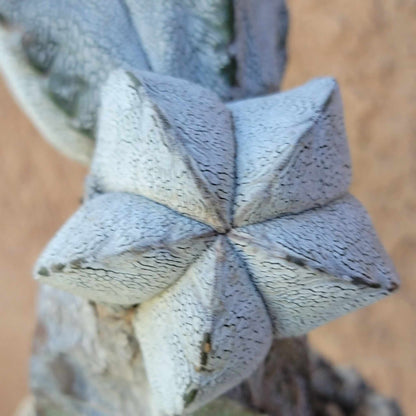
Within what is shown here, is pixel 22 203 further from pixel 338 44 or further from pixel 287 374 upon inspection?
pixel 287 374

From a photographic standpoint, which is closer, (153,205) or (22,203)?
(153,205)

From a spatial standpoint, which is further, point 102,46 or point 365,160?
point 365,160

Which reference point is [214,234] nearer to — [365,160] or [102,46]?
[102,46]

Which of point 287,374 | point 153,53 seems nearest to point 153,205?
point 153,53

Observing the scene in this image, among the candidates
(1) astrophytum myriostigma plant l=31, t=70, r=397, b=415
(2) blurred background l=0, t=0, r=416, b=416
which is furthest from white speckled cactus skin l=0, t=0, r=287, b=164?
(2) blurred background l=0, t=0, r=416, b=416

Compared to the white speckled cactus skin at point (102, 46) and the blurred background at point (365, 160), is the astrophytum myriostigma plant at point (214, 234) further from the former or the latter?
the blurred background at point (365, 160)

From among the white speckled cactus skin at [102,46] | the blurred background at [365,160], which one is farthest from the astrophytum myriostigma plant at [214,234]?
the blurred background at [365,160]

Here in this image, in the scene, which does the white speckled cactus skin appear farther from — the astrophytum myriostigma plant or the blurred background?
the blurred background

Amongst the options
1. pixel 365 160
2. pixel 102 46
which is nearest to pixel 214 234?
pixel 102 46
